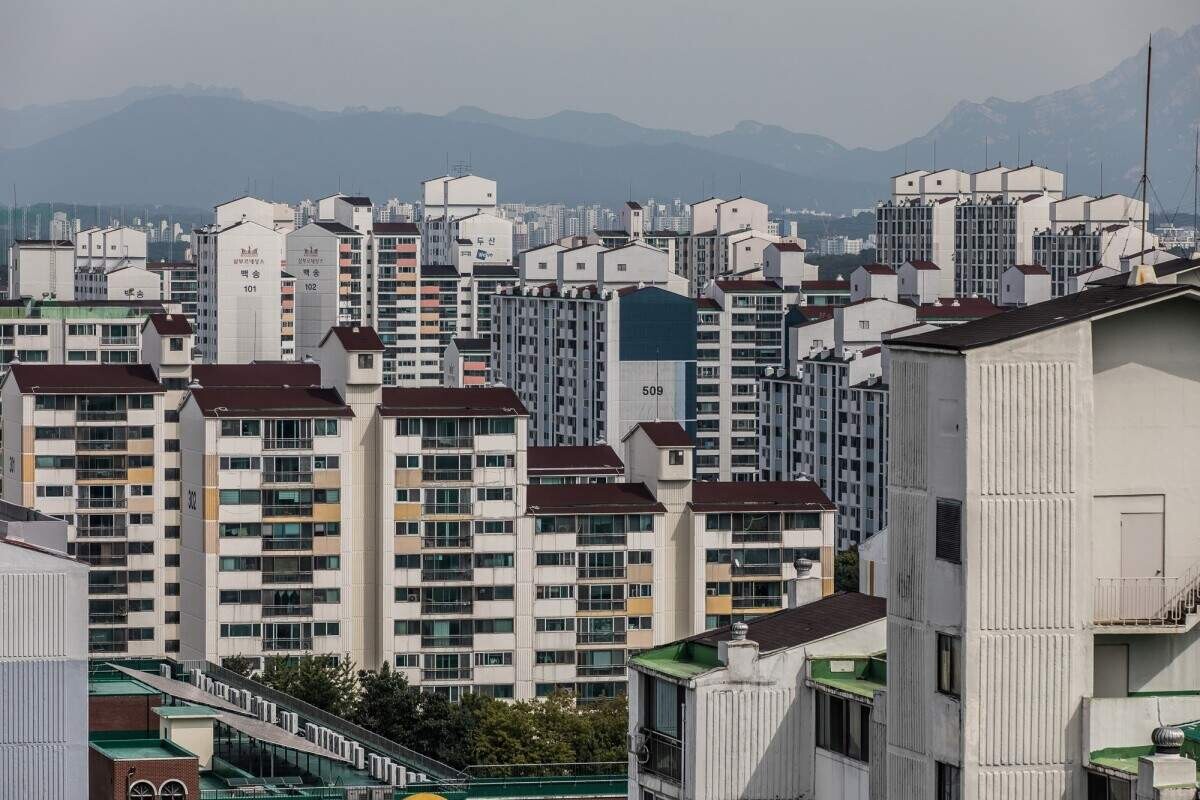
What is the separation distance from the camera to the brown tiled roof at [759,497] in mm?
38094

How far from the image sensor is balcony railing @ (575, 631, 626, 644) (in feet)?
126

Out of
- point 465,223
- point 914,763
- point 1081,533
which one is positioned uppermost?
point 465,223

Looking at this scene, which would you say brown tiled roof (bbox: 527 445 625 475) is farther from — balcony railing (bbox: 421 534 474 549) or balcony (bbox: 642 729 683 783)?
balcony (bbox: 642 729 683 783)

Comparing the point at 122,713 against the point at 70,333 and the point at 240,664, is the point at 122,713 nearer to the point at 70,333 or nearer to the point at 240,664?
the point at 240,664

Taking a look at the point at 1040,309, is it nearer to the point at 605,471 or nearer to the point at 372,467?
the point at 372,467

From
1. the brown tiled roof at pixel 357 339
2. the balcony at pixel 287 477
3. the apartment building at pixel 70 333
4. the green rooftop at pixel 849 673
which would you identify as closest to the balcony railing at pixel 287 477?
the balcony at pixel 287 477

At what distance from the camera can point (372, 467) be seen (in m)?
38.9

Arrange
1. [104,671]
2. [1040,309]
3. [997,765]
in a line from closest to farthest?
[997,765] → [1040,309] → [104,671]

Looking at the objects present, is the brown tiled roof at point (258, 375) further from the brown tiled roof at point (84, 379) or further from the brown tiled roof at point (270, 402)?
the brown tiled roof at point (270, 402)

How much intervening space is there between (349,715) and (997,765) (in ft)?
77.2

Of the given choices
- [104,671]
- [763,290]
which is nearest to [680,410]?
[763,290]

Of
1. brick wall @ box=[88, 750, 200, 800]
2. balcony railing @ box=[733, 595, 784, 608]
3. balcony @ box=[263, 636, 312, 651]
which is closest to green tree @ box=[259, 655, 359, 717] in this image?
balcony @ box=[263, 636, 312, 651]

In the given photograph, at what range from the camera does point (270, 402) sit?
38500 mm

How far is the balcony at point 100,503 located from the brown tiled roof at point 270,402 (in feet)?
10.3
